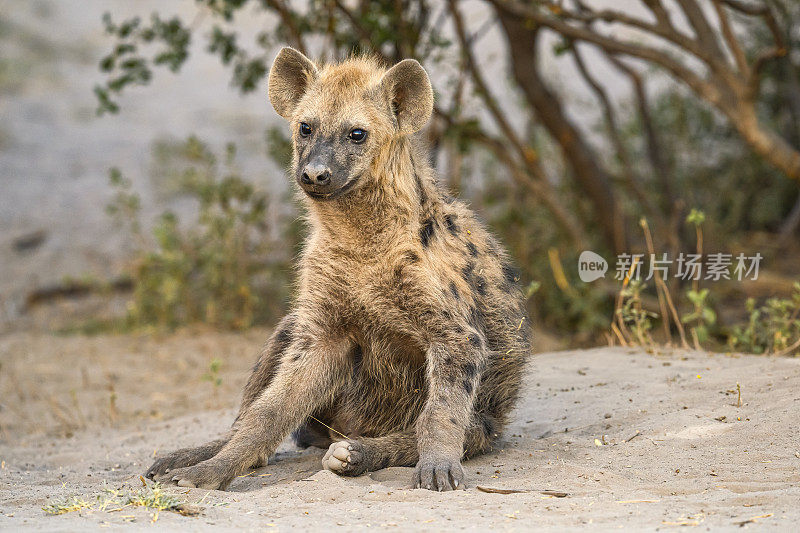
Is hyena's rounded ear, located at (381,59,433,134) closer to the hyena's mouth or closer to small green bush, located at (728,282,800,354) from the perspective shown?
the hyena's mouth

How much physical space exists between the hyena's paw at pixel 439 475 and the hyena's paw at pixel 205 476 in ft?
2.43

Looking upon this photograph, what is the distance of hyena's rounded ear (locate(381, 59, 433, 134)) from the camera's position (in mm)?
3531

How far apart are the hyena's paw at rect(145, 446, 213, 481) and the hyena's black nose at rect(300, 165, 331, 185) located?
122 centimetres

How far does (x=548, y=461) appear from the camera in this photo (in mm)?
3299

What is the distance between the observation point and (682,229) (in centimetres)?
847

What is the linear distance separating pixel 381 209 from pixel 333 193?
0.26 metres

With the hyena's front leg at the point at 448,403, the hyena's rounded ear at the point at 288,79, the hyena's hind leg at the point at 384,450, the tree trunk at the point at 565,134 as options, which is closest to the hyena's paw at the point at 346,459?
the hyena's hind leg at the point at 384,450

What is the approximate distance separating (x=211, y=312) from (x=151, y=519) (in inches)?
203

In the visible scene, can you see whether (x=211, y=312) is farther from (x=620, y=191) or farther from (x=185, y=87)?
(x=185, y=87)

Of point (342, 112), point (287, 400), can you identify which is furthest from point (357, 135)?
point (287, 400)

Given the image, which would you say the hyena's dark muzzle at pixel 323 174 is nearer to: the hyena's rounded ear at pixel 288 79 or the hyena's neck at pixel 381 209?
the hyena's neck at pixel 381 209

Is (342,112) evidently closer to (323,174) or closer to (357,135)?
(357,135)

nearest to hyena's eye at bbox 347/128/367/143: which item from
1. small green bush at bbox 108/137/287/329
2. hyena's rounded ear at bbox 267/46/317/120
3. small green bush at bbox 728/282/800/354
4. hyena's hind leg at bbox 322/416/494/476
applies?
hyena's rounded ear at bbox 267/46/317/120

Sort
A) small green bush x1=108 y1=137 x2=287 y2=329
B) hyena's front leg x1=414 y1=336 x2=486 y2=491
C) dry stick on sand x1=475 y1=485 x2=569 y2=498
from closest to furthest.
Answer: dry stick on sand x1=475 y1=485 x2=569 y2=498 → hyena's front leg x1=414 y1=336 x2=486 y2=491 → small green bush x1=108 y1=137 x2=287 y2=329
